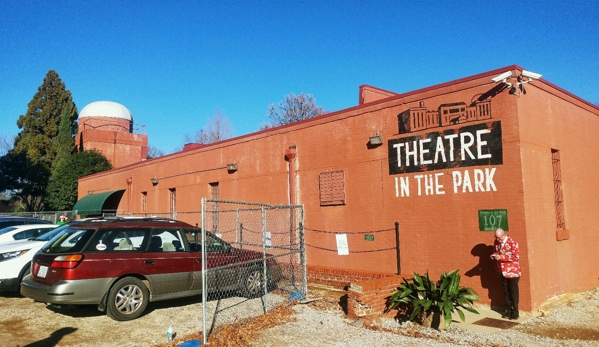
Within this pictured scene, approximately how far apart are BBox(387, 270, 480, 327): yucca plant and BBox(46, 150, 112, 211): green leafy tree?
31.8 meters

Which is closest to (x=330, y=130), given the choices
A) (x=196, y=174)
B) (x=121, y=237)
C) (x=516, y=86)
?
(x=516, y=86)

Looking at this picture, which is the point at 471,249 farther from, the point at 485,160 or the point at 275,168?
the point at 275,168

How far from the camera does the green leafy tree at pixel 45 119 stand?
39531 millimetres

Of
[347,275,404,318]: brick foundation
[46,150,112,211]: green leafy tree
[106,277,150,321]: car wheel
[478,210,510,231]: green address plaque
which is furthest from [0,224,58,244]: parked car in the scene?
[46,150,112,211]: green leafy tree

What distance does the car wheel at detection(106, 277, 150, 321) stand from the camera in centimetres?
753

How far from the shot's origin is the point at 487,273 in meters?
8.55

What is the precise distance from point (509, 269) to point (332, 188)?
4.98 meters

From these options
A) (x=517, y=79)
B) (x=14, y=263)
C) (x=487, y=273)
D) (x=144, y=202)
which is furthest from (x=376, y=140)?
(x=144, y=202)

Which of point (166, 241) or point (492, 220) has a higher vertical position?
point (492, 220)

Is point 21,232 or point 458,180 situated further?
point 21,232

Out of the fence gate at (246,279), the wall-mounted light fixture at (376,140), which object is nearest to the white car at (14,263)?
the fence gate at (246,279)

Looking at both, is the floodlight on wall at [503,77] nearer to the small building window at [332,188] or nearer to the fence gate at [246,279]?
the small building window at [332,188]

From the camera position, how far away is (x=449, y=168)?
9289mm

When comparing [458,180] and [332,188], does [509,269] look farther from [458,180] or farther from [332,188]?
[332,188]
